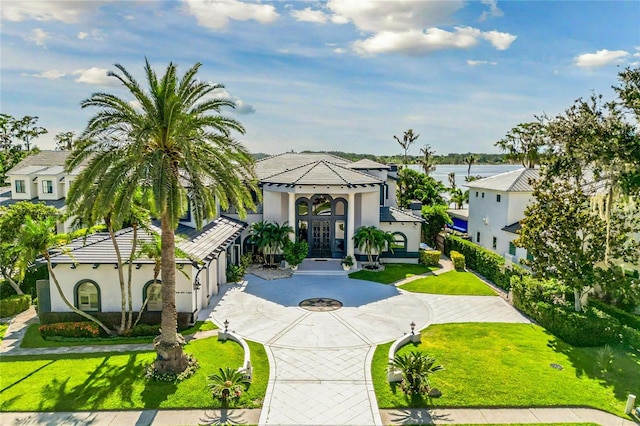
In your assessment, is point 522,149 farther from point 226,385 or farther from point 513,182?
point 226,385

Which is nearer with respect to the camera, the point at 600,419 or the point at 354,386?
the point at 600,419

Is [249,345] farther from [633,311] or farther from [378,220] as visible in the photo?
[633,311]

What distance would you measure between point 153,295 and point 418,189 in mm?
32907

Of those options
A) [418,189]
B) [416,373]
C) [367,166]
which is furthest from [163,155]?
[418,189]

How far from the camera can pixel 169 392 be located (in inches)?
547

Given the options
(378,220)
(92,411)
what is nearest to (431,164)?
(378,220)

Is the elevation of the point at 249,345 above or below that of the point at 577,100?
below

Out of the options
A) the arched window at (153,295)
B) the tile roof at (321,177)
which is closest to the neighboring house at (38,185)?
the tile roof at (321,177)

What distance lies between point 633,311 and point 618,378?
8.28 m

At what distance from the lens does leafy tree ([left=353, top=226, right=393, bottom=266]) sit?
30125 mm

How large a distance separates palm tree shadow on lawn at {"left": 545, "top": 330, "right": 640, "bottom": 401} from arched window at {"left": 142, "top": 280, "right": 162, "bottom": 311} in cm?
1789

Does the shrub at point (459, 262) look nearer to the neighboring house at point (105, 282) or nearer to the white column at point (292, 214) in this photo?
the white column at point (292, 214)

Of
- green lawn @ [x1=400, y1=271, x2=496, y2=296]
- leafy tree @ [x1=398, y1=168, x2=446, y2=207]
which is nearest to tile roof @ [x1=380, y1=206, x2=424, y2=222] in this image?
green lawn @ [x1=400, y1=271, x2=496, y2=296]

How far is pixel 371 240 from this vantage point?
30094 mm
